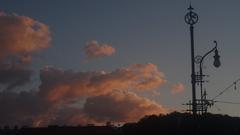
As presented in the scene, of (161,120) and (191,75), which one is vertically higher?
(161,120)

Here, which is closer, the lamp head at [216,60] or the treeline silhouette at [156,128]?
the lamp head at [216,60]

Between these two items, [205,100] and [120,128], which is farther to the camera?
[120,128]

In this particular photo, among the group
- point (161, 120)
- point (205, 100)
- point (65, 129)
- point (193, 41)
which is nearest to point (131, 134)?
point (161, 120)

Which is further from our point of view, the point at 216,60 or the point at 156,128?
the point at 156,128

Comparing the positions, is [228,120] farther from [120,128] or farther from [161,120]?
[120,128]

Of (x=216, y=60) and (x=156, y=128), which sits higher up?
(x=156, y=128)

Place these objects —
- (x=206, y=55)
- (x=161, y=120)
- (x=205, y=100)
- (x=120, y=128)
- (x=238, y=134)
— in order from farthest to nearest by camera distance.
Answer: (x=120, y=128)
(x=161, y=120)
(x=238, y=134)
(x=205, y=100)
(x=206, y=55)

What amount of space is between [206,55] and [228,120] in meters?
54.4

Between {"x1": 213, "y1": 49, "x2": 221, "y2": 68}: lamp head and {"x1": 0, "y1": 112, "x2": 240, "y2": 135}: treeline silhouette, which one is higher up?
{"x1": 0, "y1": 112, "x2": 240, "y2": 135}: treeline silhouette

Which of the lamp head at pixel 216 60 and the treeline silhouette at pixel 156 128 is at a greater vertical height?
the treeline silhouette at pixel 156 128

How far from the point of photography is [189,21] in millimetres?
31953

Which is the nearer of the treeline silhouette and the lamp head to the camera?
the lamp head

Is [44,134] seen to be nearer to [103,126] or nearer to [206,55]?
[103,126]

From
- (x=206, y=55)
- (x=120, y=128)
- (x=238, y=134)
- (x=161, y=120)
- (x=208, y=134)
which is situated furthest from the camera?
(x=120, y=128)
